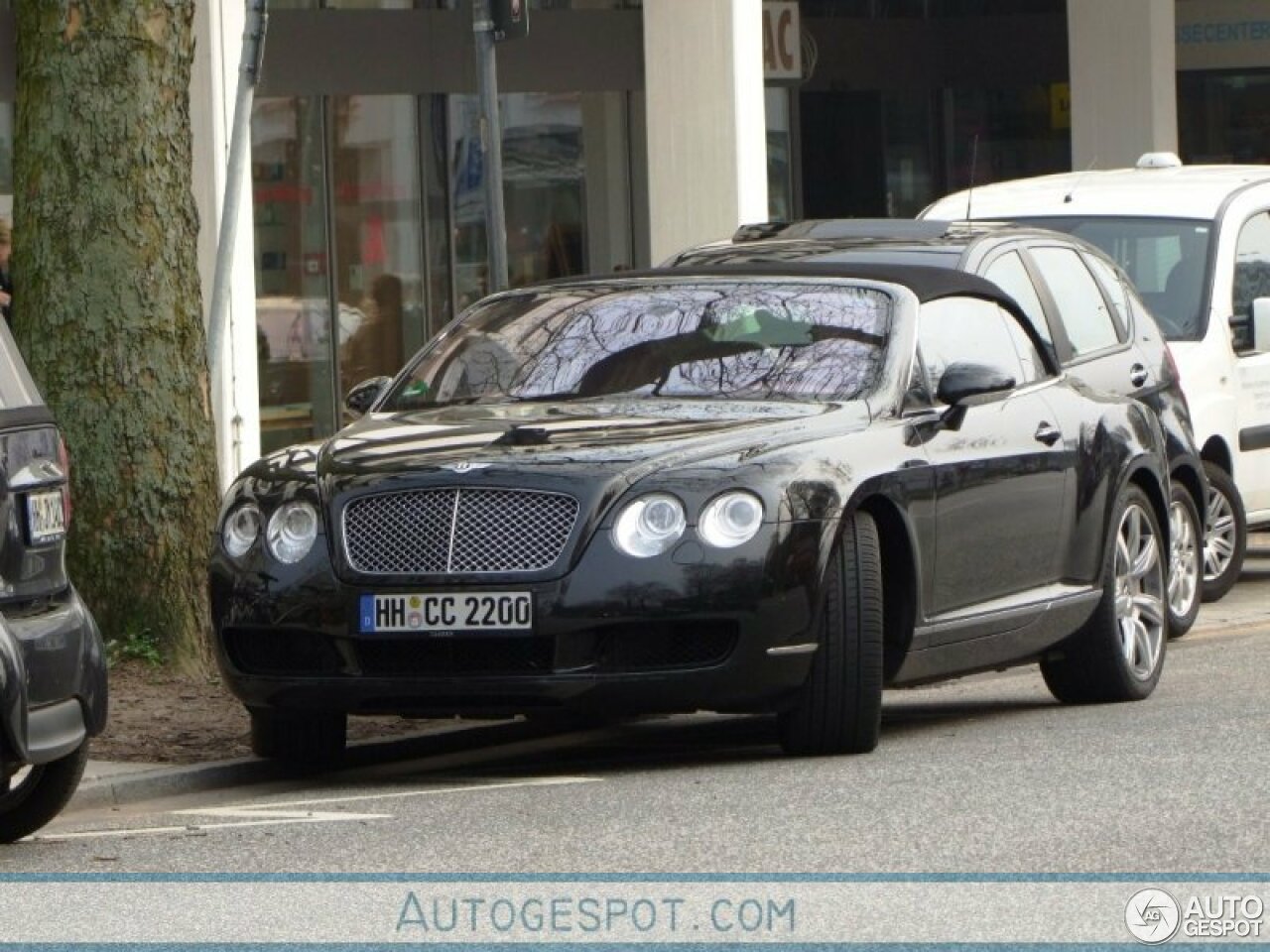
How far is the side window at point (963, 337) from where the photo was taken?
10.5m

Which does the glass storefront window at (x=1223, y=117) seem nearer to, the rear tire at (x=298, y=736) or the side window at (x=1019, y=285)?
the side window at (x=1019, y=285)

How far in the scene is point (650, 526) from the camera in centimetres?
905

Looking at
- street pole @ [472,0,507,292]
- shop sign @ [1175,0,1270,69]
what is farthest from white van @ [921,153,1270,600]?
shop sign @ [1175,0,1270,69]

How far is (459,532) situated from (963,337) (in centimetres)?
245

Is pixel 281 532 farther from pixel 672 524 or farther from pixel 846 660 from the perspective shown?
pixel 846 660

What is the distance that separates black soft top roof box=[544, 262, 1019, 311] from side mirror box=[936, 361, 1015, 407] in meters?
0.43

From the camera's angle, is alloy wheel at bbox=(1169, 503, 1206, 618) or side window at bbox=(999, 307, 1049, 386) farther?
alloy wheel at bbox=(1169, 503, 1206, 618)

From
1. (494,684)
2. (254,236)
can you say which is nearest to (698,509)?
(494,684)

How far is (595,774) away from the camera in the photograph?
9.46 m

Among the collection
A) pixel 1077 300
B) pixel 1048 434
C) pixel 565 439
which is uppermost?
pixel 1077 300

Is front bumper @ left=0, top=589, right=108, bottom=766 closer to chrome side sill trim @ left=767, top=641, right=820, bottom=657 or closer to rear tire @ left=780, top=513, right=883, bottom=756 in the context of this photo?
chrome side sill trim @ left=767, top=641, right=820, bottom=657

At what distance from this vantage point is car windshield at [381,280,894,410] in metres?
10.2

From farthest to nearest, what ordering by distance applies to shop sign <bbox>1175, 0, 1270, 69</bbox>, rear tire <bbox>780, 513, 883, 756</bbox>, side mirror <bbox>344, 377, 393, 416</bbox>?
shop sign <bbox>1175, 0, 1270, 69</bbox>
side mirror <bbox>344, 377, 393, 416</bbox>
rear tire <bbox>780, 513, 883, 756</bbox>

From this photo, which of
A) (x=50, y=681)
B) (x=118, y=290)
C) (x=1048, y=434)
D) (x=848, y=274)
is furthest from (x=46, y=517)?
(x=1048, y=434)
